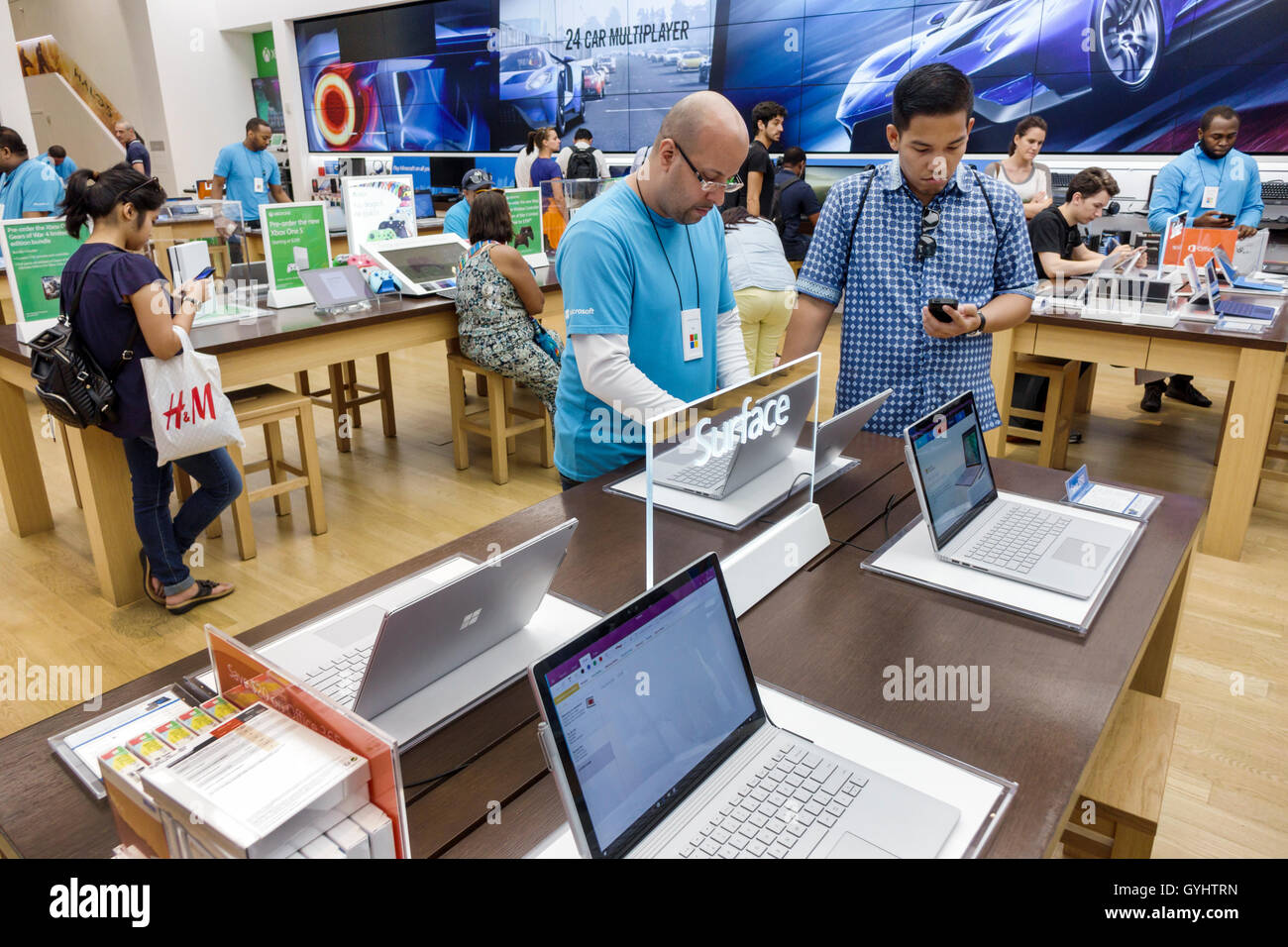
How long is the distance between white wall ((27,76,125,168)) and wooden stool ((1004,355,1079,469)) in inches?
539

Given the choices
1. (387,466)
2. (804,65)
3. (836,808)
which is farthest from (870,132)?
(836,808)

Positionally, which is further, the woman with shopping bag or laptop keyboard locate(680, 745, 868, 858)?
the woman with shopping bag

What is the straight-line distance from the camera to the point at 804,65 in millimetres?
7773

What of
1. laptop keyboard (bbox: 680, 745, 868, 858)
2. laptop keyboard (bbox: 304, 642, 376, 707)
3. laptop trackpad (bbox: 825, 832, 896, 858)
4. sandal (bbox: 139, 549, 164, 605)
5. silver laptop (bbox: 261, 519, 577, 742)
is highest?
silver laptop (bbox: 261, 519, 577, 742)

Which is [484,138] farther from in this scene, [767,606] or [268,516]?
[767,606]

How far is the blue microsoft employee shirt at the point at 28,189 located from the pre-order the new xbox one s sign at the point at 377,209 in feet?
7.45

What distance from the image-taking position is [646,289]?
183 centimetres

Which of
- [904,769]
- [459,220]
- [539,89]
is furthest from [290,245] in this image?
[539,89]

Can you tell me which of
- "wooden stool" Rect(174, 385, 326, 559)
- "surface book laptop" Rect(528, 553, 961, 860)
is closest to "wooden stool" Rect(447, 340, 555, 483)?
"wooden stool" Rect(174, 385, 326, 559)

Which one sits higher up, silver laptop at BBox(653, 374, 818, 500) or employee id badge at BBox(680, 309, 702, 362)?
employee id badge at BBox(680, 309, 702, 362)

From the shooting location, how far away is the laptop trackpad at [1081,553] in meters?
1.56

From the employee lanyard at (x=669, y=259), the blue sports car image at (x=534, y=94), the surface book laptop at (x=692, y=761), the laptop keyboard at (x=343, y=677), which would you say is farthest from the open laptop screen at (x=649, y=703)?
the blue sports car image at (x=534, y=94)

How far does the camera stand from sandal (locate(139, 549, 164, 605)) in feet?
9.94

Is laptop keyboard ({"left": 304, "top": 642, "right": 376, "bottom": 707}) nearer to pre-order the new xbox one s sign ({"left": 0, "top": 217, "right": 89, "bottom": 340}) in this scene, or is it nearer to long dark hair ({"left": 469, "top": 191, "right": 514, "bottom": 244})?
pre-order the new xbox one s sign ({"left": 0, "top": 217, "right": 89, "bottom": 340})
